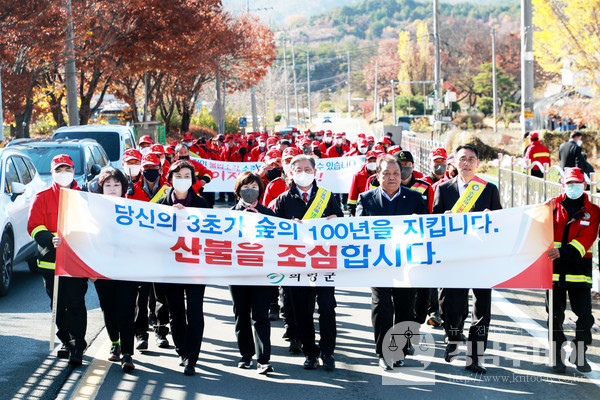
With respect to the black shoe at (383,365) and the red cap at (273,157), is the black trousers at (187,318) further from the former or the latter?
the red cap at (273,157)

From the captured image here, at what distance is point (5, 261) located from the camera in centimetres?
1062

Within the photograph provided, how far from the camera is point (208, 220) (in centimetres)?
748

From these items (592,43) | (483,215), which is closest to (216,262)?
(483,215)

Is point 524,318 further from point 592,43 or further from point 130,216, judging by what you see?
point 592,43

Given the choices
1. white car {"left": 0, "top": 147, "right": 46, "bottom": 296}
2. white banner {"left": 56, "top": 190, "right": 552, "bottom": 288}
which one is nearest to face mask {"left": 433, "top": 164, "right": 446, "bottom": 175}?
white banner {"left": 56, "top": 190, "right": 552, "bottom": 288}

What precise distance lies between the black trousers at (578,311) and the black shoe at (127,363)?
3615 millimetres

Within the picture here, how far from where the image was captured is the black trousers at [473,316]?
23.4 ft

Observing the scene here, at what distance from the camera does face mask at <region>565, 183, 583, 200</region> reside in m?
7.02

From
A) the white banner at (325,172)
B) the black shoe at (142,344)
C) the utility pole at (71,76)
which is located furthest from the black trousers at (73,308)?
the utility pole at (71,76)

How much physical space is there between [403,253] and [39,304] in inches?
193

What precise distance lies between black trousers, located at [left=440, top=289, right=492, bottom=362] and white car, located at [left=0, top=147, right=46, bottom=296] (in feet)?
18.6

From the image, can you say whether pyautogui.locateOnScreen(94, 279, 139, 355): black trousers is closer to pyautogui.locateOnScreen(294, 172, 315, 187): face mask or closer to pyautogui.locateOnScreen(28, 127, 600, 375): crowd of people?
pyautogui.locateOnScreen(28, 127, 600, 375): crowd of people

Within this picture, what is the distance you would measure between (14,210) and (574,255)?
24.0 ft

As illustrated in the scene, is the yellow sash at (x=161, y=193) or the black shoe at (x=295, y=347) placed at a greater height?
the yellow sash at (x=161, y=193)
